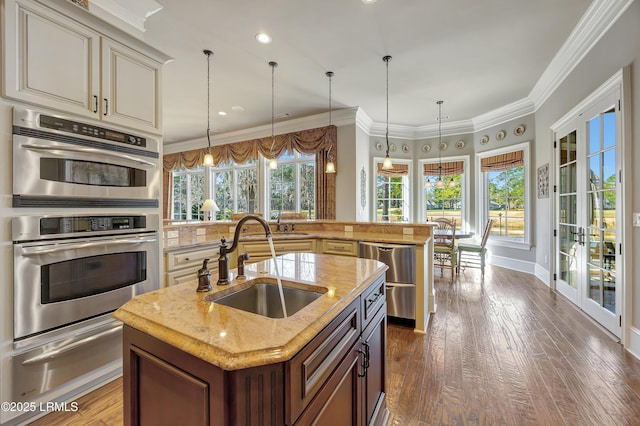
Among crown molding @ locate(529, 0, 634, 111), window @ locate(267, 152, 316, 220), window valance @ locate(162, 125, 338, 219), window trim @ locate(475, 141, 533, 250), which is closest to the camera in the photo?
crown molding @ locate(529, 0, 634, 111)

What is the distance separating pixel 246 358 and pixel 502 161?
616 cm

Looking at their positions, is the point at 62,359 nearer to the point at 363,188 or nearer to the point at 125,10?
the point at 125,10

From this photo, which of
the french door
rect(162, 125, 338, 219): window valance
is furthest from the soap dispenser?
rect(162, 125, 338, 219): window valance

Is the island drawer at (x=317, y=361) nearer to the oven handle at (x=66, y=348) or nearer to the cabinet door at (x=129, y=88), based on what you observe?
the oven handle at (x=66, y=348)

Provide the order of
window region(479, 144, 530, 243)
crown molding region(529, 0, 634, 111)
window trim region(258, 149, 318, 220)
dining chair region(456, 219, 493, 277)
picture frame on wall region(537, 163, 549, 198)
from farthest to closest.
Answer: window trim region(258, 149, 318, 220) < window region(479, 144, 530, 243) < dining chair region(456, 219, 493, 277) < picture frame on wall region(537, 163, 549, 198) < crown molding region(529, 0, 634, 111)

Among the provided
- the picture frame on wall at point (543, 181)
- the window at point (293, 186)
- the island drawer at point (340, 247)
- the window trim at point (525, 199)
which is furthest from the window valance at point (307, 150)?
the picture frame on wall at point (543, 181)

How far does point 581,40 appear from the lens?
293 cm

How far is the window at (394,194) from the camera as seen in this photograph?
20.4 ft

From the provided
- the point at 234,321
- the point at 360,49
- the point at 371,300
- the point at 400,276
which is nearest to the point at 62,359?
the point at 234,321

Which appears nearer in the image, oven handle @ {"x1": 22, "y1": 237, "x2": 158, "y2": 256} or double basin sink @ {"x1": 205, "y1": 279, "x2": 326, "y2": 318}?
double basin sink @ {"x1": 205, "y1": 279, "x2": 326, "y2": 318}

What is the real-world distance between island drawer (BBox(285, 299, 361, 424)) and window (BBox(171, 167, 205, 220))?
710cm

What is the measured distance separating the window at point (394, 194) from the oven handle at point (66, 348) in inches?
205

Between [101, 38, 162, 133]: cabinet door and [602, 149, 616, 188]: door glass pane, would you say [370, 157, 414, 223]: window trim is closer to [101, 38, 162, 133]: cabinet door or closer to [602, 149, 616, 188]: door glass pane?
[602, 149, 616, 188]: door glass pane

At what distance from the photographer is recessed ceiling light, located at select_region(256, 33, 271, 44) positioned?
293 centimetres
